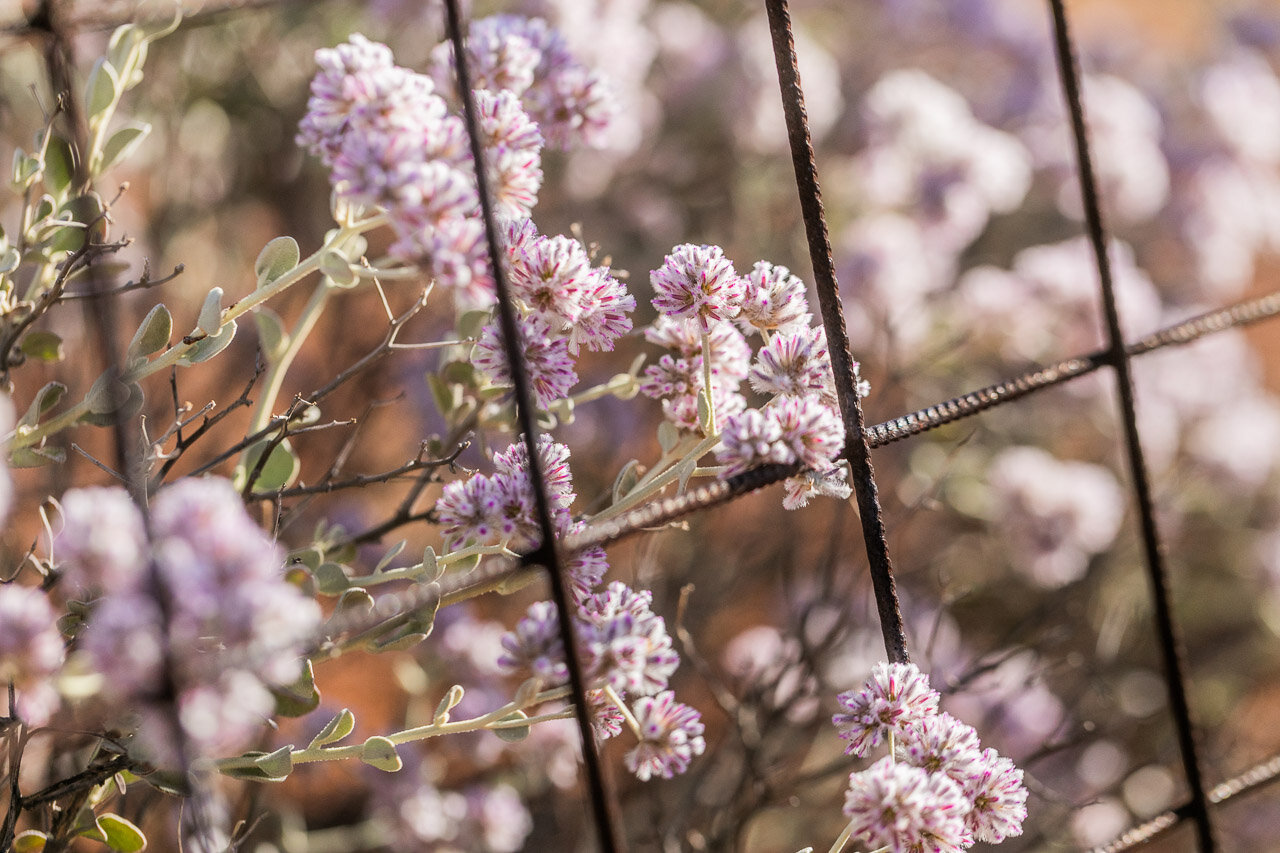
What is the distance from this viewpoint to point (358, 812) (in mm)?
1168

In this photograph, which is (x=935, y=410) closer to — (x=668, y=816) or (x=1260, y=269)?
(x=668, y=816)

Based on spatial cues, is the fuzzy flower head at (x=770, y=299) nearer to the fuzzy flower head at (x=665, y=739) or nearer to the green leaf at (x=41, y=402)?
the fuzzy flower head at (x=665, y=739)

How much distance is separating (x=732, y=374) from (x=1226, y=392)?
1204mm

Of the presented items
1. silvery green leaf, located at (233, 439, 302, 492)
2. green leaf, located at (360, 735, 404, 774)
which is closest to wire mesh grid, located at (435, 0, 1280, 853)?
green leaf, located at (360, 735, 404, 774)

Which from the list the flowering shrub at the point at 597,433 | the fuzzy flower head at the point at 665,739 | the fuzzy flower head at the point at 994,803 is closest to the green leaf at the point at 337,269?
the flowering shrub at the point at 597,433

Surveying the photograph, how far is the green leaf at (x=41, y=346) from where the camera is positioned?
490 mm

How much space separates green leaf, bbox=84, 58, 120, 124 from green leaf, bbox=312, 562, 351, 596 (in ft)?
0.76

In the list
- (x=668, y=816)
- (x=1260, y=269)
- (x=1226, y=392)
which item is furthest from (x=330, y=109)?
(x=1260, y=269)

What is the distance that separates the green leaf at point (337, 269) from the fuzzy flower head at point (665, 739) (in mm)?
217

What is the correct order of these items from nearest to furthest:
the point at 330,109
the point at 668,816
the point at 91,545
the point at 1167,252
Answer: the point at 91,545
the point at 330,109
the point at 668,816
the point at 1167,252

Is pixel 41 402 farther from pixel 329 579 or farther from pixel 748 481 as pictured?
pixel 748 481

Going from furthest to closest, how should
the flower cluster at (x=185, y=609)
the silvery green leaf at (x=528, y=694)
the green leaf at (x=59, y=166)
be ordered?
the green leaf at (x=59, y=166) → the silvery green leaf at (x=528, y=694) → the flower cluster at (x=185, y=609)

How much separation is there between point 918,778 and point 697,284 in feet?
0.66

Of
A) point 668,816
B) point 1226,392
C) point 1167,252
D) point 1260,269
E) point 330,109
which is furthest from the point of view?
point 1260,269
